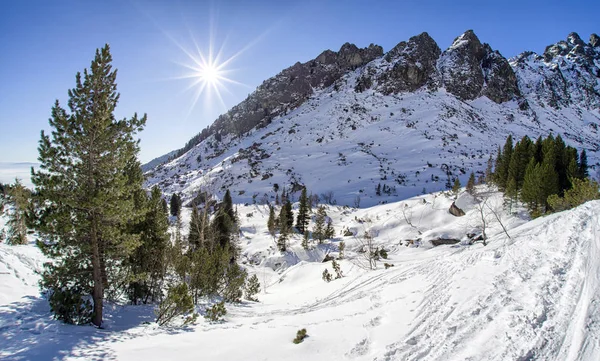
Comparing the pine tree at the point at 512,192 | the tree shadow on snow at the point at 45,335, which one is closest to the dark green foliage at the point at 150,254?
the tree shadow on snow at the point at 45,335

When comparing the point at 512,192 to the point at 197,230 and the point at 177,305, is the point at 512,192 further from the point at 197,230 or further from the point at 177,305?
the point at 177,305

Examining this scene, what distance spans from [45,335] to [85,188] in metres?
4.70

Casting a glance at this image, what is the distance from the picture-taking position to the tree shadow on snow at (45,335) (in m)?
6.92

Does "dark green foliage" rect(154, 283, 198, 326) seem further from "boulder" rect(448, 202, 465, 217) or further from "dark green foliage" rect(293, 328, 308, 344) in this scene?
"boulder" rect(448, 202, 465, 217)

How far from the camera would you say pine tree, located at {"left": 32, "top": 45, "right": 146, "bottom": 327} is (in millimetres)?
9648

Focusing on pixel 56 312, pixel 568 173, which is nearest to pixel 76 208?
pixel 56 312

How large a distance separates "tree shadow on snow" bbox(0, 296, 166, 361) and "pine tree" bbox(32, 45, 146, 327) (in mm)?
741

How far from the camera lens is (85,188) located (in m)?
10.1

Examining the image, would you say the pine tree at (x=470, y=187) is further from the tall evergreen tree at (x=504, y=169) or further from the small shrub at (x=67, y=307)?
the small shrub at (x=67, y=307)

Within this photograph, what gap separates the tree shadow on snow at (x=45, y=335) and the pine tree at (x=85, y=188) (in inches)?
29.2

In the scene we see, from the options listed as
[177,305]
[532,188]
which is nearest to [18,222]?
[177,305]

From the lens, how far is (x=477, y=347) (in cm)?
611

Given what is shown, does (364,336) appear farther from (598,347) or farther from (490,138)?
(490,138)

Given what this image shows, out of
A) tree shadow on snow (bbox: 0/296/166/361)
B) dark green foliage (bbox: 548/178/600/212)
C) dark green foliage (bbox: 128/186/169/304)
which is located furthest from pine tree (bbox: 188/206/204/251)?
dark green foliage (bbox: 548/178/600/212)
